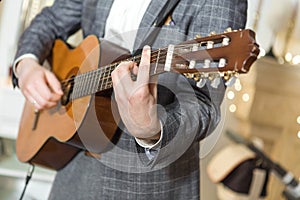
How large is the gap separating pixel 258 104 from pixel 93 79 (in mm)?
1173

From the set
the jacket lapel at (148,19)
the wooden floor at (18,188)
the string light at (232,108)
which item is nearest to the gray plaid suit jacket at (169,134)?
the jacket lapel at (148,19)

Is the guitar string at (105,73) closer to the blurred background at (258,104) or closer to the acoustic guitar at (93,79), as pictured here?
the acoustic guitar at (93,79)

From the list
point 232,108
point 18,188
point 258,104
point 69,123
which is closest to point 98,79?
point 69,123

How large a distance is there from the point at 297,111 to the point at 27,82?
1.17m

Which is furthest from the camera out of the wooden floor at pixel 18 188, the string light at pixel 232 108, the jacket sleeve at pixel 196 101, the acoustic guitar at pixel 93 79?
the string light at pixel 232 108

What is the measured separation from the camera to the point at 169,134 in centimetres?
64

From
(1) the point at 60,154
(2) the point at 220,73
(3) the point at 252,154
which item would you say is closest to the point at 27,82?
(1) the point at 60,154

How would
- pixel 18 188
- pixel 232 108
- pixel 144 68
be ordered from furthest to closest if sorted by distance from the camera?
1. pixel 232 108
2. pixel 18 188
3. pixel 144 68

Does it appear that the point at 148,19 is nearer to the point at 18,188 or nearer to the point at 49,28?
the point at 49,28

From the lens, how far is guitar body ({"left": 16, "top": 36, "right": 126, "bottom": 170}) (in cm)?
75

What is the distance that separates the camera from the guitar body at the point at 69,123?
0.75 meters

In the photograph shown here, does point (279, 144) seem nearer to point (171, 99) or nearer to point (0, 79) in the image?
point (0, 79)

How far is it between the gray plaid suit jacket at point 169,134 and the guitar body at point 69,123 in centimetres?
3

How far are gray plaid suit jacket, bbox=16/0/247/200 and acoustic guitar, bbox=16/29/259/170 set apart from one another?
0.03 meters
